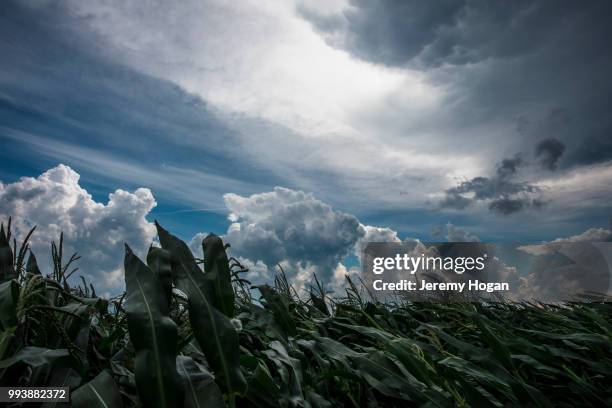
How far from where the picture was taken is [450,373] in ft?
5.06

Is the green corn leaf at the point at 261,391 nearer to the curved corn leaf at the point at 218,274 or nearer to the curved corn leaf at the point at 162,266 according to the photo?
the curved corn leaf at the point at 218,274

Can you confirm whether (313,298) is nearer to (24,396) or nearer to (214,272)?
(214,272)

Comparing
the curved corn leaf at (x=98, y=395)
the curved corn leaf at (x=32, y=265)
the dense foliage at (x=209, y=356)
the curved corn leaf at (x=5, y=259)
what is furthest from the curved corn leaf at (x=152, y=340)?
the curved corn leaf at (x=32, y=265)

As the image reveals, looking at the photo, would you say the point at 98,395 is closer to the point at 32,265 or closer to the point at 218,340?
the point at 218,340

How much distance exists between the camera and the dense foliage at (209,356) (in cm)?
110

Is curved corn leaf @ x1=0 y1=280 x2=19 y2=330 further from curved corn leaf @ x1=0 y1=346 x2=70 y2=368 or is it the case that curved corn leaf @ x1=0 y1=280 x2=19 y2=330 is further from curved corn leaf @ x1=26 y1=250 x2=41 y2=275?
curved corn leaf @ x1=26 y1=250 x2=41 y2=275

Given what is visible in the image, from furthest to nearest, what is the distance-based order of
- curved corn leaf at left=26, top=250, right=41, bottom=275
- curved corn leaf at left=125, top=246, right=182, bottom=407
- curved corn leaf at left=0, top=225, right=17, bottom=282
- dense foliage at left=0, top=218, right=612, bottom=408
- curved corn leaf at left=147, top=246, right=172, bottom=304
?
curved corn leaf at left=26, top=250, right=41, bottom=275 → curved corn leaf at left=0, top=225, right=17, bottom=282 → curved corn leaf at left=147, top=246, right=172, bottom=304 → dense foliage at left=0, top=218, right=612, bottom=408 → curved corn leaf at left=125, top=246, right=182, bottom=407

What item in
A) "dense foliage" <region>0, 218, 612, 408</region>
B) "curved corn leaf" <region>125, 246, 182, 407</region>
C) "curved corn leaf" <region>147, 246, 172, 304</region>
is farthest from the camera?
"curved corn leaf" <region>147, 246, 172, 304</region>

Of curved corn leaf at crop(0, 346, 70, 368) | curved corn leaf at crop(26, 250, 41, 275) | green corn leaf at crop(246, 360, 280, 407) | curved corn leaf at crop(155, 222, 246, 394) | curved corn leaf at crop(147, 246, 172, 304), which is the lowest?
green corn leaf at crop(246, 360, 280, 407)

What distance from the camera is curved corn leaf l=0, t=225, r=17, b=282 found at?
1632mm

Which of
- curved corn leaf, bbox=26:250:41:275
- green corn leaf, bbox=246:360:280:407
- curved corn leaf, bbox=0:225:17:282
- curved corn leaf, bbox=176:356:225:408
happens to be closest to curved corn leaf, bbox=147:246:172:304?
curved corn leaf, bbox=176:356:225:408

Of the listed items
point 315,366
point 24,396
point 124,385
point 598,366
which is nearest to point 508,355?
point 598,366

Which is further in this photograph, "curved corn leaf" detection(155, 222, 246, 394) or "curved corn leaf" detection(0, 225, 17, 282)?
"curved corn leaf" detection(0, 225, 17, 282)

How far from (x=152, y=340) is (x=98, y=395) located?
212 mm
